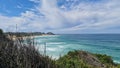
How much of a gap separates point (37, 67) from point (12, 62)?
1.66 ft

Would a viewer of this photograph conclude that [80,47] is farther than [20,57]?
Yes

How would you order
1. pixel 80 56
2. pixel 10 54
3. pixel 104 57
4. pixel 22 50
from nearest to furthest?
pixel 10 54 → pixel 22 50 → pixel 80 56 → pixel 104 57

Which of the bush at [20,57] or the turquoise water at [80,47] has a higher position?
the bush at [20,57]

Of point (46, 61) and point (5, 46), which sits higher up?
point (5, 46)

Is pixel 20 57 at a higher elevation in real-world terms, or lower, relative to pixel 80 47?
higher

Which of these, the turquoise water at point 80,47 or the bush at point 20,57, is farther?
the turquoise water at point 80,47

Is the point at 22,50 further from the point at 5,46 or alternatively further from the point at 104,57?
the point at 104,57

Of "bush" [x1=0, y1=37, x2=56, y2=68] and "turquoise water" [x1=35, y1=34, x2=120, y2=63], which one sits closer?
"bush" [x1=0, y1=37, x2=56, y2=68]

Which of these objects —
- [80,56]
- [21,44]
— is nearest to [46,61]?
[21,44]

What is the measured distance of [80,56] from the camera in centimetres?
1374

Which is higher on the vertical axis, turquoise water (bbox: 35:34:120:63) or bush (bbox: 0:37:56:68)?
bush (bbox: 0:37:56:68)

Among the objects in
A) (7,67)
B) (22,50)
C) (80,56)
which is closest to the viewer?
(7,67)

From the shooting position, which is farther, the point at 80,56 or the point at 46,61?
the point at 80,56

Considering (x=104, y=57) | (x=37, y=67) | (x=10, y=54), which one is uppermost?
(x=10, y=54)
